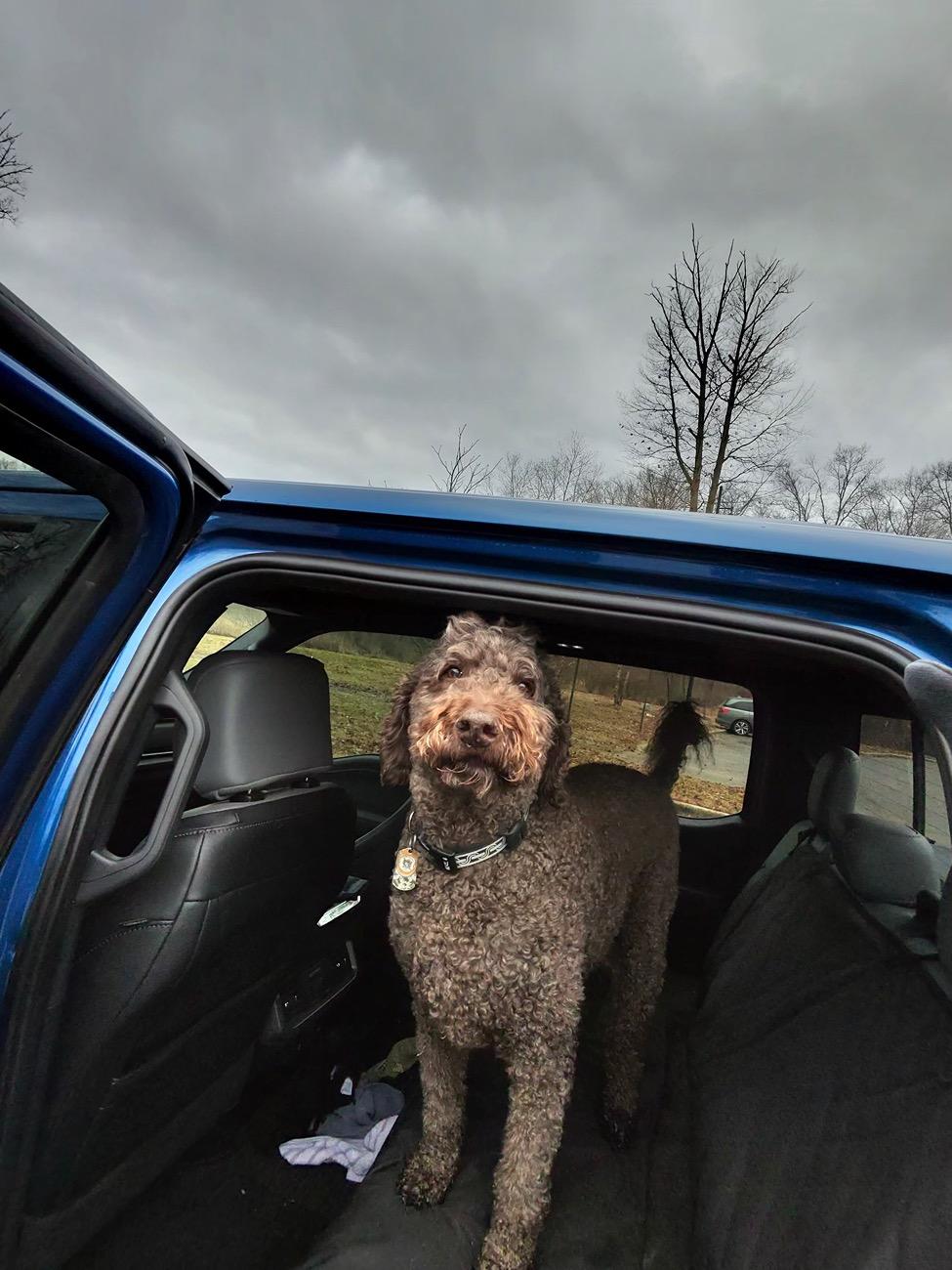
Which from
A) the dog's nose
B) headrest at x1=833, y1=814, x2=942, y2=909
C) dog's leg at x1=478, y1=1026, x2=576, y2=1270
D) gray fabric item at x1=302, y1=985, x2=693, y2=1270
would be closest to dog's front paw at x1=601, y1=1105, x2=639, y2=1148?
gray fabric item at x1=302, y1=985, x2=693, y2=1270

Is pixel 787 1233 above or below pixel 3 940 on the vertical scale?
below

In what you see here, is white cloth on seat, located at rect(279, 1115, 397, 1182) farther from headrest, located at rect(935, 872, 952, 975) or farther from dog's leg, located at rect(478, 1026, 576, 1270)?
headrest, located at rect(935, 872, 952, 975)

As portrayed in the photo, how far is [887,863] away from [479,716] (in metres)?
1.20

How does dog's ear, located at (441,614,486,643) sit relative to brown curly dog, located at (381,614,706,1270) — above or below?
above

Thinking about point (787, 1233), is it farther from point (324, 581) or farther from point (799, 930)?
point (324, 581)

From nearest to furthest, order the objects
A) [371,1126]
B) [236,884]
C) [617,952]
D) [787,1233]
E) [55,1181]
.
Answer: [55,1181]
[787,1233]
[236,884]
[371,1126]
[617,952]

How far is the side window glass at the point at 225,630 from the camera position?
1.71 meters

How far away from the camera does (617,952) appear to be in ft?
8.70

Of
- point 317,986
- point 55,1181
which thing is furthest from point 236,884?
point 317,986

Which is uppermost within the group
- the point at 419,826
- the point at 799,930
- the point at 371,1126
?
the point at 419,826

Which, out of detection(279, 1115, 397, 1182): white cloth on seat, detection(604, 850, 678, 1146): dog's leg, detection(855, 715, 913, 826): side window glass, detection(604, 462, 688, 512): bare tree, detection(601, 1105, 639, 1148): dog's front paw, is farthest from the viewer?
detection(604, 462, 688, 512): bare tree

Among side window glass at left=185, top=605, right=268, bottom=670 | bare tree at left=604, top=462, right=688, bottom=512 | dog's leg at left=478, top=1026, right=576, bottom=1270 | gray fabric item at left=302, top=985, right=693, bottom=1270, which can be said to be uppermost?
bare tree at left=604, top=462, right=688, bottom=512

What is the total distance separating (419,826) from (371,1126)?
1.13 m

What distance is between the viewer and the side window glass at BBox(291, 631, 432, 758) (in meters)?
2.29
